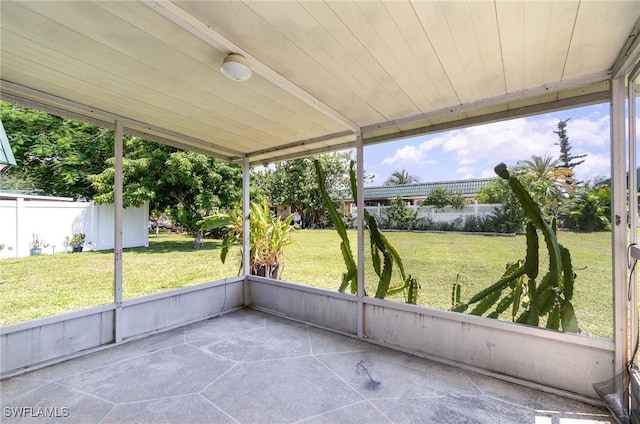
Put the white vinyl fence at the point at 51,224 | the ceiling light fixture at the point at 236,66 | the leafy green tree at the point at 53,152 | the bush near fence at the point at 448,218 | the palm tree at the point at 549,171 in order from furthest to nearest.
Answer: the leafy green tree at the point at 53,152
the white vinyl fence at the point at 51,224
the bush near fence at the point at 448,218
the palm tree at the point at 549,171
the ceiling light fixture at the point at 236,66

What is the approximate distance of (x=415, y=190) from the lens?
3.28 metres

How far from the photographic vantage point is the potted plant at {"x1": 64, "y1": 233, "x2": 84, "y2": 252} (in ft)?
15.6

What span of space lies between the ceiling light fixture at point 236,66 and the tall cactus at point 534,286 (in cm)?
233

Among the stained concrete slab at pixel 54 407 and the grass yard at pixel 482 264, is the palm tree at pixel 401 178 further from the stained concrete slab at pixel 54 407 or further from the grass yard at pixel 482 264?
the stained concrete slab at pixel 54 407

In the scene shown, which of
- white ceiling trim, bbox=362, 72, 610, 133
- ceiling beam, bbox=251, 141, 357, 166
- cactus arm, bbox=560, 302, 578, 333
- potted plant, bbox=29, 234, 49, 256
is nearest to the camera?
white ceiling trim, bbox=362, 72, 610, 133

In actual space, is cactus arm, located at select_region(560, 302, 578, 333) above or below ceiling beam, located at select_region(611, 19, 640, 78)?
below

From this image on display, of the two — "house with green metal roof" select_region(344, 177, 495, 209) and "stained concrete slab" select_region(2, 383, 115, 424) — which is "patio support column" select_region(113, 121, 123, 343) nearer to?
"stained concrete slab" select_region(2, 383, 115, 424)

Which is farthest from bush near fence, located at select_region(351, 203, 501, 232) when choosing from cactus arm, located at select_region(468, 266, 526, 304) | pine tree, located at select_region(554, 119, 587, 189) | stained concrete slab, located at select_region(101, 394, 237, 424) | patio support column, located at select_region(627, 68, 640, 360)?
stained concrete slab, located at select_region(101, 394, 237, 424)

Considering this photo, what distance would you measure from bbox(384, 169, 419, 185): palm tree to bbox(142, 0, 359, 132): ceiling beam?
1.40 meters

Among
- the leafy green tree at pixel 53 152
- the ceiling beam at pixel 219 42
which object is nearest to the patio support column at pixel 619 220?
the ceiling beam at pixel 219 42

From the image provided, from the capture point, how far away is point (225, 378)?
7.39ft

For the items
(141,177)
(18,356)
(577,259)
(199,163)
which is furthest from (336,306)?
(141,177)

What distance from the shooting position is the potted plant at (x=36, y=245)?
4.24 meters

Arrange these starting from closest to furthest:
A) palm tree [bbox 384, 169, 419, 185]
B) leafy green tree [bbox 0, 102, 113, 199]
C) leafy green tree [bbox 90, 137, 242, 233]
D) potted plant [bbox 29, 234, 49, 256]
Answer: palm tree [bbox 384, 169, 419, 185], potted plant [bbox 29, 234, 49, 256], leafy green tree [bbox 0, 102, 113, 199], leafy green tree [bbox 90, 137, 242, 233]
